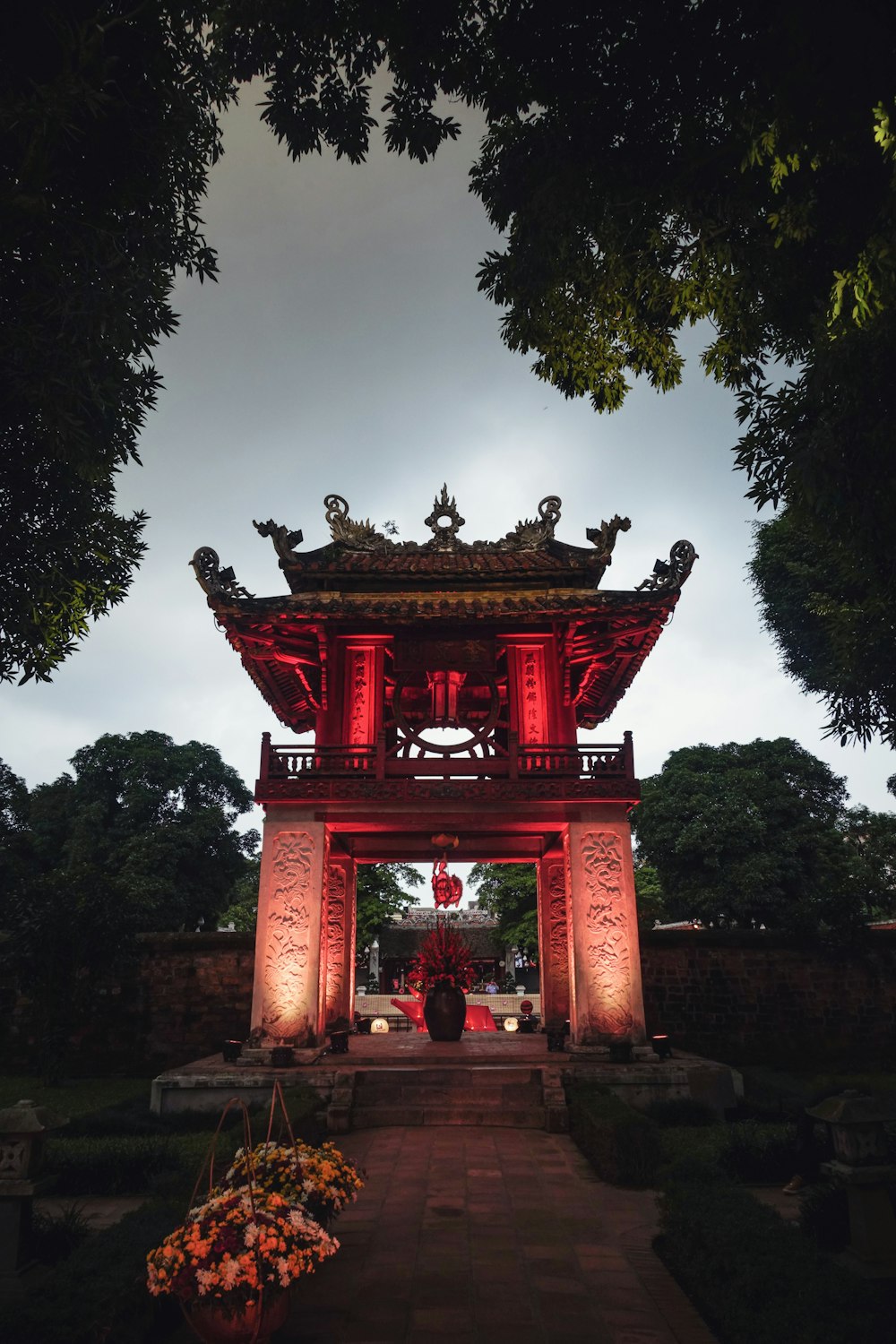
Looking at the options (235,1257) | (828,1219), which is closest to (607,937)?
(828,1219)

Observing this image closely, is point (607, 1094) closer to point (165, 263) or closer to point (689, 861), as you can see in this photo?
point (165, 263)

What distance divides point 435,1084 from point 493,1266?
5794mm

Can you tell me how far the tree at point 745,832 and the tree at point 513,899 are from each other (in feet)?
17.5

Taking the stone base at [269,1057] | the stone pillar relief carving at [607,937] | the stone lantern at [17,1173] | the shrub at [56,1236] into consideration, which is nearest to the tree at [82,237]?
the stone lantern at [17,1173]

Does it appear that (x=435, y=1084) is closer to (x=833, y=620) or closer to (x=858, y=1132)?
(x=858, y=1132)

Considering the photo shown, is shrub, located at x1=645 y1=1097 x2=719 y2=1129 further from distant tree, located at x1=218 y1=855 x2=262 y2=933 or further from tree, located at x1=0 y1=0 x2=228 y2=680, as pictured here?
distant tree, located at x1=218 y1=855 x2=262 y2=933

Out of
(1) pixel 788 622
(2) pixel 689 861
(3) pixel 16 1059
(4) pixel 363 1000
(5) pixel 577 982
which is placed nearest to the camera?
(5) pixel 577 982

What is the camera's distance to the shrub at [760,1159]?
22.7 ft

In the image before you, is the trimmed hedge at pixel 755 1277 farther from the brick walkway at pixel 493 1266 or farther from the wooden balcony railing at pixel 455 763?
the wooden balcony railing at pixel 455 763

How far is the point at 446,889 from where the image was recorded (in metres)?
13.6

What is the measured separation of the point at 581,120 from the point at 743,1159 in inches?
350

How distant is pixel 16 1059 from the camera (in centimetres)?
1506

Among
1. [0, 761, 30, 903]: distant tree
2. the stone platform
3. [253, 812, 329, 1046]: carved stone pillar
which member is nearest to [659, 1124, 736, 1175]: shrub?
the stone platform

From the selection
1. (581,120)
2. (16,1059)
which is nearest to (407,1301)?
(581,120)
